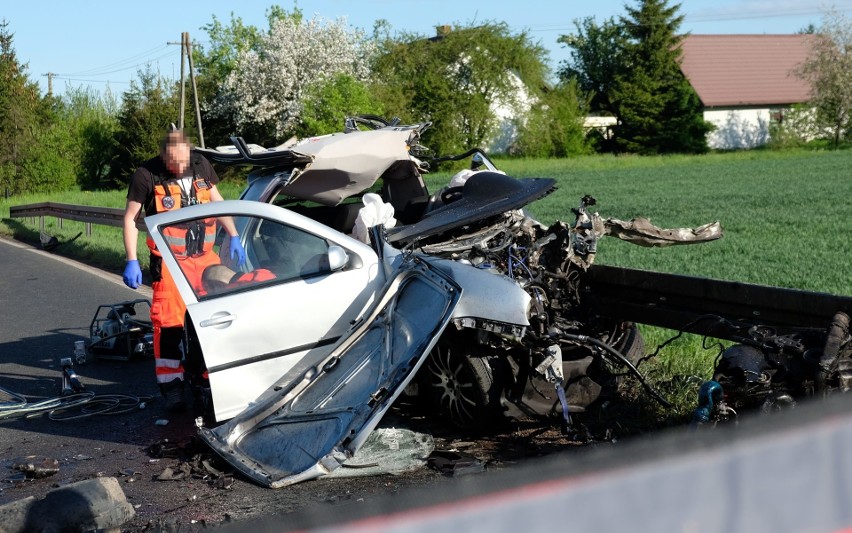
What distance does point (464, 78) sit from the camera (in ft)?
210

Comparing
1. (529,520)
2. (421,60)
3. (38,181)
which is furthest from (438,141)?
(529,520)

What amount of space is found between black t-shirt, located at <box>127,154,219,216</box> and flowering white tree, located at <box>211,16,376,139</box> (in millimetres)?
53707

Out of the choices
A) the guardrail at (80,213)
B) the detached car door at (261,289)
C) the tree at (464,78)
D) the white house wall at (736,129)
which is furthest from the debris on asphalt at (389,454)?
the white house wall at (736,129)

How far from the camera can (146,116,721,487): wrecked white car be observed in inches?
213

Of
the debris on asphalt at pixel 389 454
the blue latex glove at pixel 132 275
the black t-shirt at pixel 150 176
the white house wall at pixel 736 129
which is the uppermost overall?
the black t-shirt at pixel 150 176

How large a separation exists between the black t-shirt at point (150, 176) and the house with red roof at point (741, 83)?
7027 cm

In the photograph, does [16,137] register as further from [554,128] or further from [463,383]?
[463,383]

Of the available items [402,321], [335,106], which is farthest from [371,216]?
[335,106]

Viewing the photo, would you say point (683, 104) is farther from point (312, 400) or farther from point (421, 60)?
point (312, 400)

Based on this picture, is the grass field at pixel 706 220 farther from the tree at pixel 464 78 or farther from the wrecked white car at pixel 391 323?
the tree at pixel 464 78

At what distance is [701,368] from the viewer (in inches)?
272

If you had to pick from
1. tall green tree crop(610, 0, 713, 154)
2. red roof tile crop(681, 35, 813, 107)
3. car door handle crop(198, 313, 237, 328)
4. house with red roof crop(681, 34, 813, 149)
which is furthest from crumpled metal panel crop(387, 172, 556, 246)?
red roof tile crop(681, 35, 813, 107)

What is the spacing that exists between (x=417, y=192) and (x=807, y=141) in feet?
225

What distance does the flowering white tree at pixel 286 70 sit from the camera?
2442 inches
